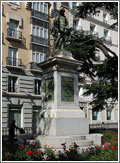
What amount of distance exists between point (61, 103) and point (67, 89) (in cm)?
75

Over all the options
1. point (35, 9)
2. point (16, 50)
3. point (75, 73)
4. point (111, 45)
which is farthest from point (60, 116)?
point (111, 45)

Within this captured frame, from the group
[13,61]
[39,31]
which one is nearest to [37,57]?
[39,31]

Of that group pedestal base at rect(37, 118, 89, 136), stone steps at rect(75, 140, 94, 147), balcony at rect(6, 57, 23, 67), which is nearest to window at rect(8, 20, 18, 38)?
balcony at rect(6, 57, 23, 67)

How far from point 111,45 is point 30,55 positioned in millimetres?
18462

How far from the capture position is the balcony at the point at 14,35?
2818 cm

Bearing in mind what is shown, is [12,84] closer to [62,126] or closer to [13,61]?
[13,61]

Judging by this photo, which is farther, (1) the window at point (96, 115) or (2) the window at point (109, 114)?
(2) the window at point (109, 114)

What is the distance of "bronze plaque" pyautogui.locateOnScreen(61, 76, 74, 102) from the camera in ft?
34.7

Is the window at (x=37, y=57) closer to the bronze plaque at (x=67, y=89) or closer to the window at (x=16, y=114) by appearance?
the window at (x=16, y=114)

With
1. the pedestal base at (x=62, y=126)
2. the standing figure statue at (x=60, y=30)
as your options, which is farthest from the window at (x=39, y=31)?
the pedestal base at (x=62, y=126)

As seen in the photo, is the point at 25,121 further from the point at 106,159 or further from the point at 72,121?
the point at 106,159

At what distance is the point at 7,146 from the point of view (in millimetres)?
8648

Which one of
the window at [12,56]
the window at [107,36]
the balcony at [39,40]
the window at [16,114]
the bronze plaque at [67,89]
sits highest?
the window at [107,36]

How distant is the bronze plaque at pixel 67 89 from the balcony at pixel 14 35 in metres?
18.7
